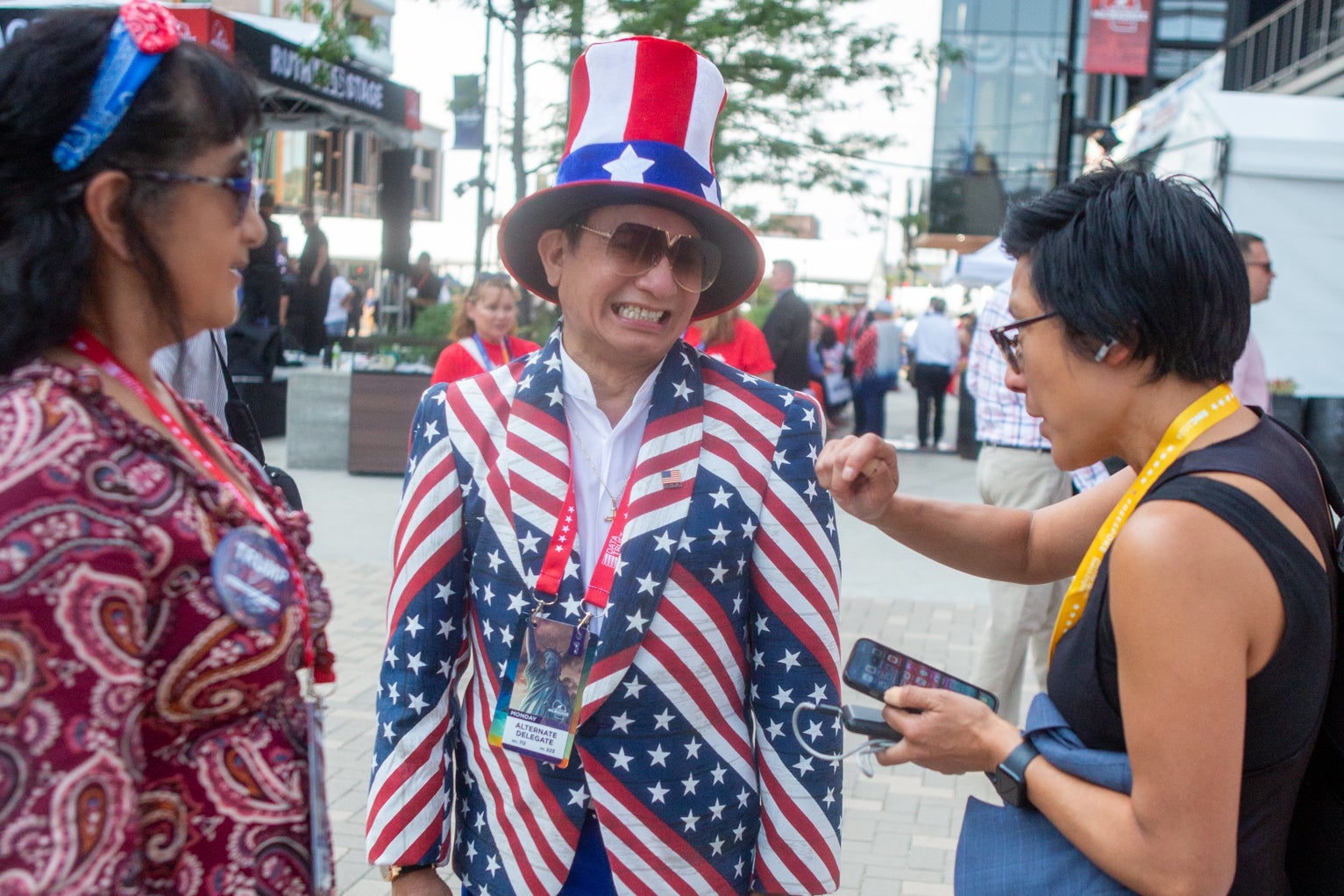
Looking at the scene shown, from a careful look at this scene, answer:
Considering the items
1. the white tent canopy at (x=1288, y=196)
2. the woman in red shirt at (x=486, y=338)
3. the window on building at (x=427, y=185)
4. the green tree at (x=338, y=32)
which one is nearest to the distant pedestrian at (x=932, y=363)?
Result: the white tent canopy at (x=1288, y=196)

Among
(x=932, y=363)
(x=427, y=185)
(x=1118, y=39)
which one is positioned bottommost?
(x=932, y=363)

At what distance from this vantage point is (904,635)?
6703 millimetres

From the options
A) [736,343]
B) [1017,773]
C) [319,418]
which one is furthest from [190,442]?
[319,418]

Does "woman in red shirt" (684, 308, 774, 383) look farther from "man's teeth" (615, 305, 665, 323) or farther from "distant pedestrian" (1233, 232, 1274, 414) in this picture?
"man's teeth" (615, 305, 665, 323)

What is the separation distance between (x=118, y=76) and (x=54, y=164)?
0.12 meters

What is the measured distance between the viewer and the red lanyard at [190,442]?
1.39 metres

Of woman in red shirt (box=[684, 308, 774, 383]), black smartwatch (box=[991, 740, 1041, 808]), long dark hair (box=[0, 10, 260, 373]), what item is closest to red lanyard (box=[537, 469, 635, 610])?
black smartwatch (box=[991, 740, 1041, 808])

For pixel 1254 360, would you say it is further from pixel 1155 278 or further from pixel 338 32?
pixel 338 32

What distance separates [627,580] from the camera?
79.4 inches

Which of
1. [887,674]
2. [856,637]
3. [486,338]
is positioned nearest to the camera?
[887,674]

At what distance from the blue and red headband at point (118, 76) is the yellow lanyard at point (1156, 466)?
4.30ft

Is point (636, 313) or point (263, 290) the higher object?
point (636, 313)

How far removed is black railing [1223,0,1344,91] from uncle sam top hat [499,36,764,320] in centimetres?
1927

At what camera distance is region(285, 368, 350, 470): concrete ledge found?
36.0 feet
